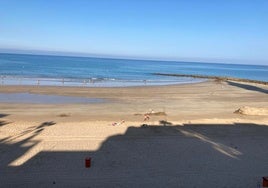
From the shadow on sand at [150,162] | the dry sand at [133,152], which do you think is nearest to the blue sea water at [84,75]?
the dry sand at [133,152]

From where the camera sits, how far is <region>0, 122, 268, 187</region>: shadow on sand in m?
7.50

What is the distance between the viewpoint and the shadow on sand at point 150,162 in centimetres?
750

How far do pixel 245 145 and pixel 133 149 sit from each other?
3.35 metres

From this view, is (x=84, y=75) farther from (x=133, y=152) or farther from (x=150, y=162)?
(x=150, y=162)

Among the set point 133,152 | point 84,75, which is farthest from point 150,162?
point 84,75

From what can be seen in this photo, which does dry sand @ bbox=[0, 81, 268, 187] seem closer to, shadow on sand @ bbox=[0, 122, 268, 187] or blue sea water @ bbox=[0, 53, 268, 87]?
shadow on sand @ bbox=[0, 122, 268, 187]

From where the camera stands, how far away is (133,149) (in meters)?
10.2

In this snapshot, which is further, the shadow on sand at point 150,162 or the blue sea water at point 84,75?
the blue sea water at point 84,75

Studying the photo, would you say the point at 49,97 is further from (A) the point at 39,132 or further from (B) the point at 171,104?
(A) the point at 39,132

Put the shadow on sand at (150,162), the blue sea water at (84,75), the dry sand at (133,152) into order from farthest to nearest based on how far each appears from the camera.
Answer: the blue sea water at (84,75)
the dry sand at (133,152)
the shadow on sand at (150,162)

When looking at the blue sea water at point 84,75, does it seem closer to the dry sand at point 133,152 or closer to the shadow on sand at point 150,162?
the dry sand at point 133,152

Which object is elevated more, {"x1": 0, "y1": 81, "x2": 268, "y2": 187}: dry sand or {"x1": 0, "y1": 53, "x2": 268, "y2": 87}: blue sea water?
{"x1": 0, "y1": 81, "x2": 268, "y2": 187}: dry sand

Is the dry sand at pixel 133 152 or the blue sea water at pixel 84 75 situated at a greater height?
the dry sand at pixel 133 152

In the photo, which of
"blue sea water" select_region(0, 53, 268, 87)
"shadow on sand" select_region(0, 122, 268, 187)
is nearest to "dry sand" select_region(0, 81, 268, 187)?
"shadow on sand" select_region(0, 122, 268, 187)
